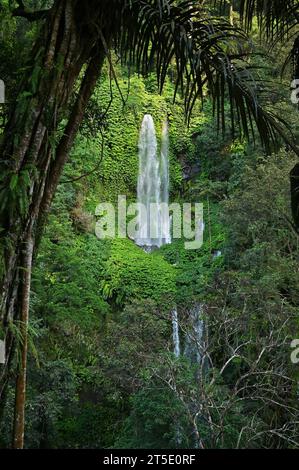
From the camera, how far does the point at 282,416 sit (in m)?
10.1

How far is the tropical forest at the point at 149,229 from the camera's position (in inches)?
86.2

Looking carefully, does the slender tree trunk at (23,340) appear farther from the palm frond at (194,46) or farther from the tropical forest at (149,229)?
the palm frond at (194,46)

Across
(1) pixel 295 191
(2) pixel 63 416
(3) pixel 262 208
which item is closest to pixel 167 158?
(3) pixel 262 208

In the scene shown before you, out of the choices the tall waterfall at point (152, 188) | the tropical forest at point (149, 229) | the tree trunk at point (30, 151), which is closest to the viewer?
the tree trunk at point (30, 151)

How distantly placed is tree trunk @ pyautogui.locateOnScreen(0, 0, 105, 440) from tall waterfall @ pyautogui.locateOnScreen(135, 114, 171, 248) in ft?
55.5

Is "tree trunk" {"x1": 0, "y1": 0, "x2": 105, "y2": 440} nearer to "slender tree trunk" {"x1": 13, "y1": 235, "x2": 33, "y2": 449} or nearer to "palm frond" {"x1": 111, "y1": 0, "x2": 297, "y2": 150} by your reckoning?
"slender tree trunk" {"x1": 13, "y1": 235, "x2": 33, "y2": 449}

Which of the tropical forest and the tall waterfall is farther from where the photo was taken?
the tall waterfall
